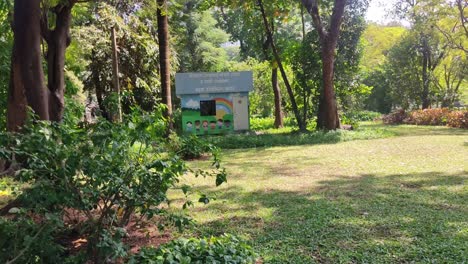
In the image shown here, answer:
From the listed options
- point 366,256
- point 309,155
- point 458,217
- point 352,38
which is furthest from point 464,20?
point 366,256

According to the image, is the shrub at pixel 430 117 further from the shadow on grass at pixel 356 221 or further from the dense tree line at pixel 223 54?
the shadow on grass at pixel 356 221

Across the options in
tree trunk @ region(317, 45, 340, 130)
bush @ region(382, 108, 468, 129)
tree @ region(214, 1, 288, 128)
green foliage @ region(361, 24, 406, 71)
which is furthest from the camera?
green foliage @ region(361, 24, 406, 71)

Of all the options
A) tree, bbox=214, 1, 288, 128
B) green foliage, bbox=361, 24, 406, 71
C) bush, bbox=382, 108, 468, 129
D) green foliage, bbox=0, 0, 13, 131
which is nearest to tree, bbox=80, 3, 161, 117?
tree, bbox=214, 1, 288, 128

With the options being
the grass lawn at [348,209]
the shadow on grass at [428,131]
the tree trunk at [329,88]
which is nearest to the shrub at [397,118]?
the shadow on grass at [428,131]

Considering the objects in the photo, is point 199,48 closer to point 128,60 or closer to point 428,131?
point 128,60

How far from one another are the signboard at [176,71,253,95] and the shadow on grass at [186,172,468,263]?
10.9 m

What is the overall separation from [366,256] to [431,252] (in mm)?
564

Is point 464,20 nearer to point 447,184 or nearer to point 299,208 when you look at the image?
point 447,184

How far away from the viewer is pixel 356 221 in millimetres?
4602

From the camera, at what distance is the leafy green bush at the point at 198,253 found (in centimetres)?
304

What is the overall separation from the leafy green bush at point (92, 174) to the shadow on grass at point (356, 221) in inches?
50.4

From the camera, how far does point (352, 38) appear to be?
17797mm

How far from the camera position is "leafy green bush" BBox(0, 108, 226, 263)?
2.58 m

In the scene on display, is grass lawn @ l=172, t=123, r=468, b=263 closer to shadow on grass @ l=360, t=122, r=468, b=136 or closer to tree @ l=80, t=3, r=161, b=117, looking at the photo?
shadow on grass @ l=360, t=122, r=468, b=136
